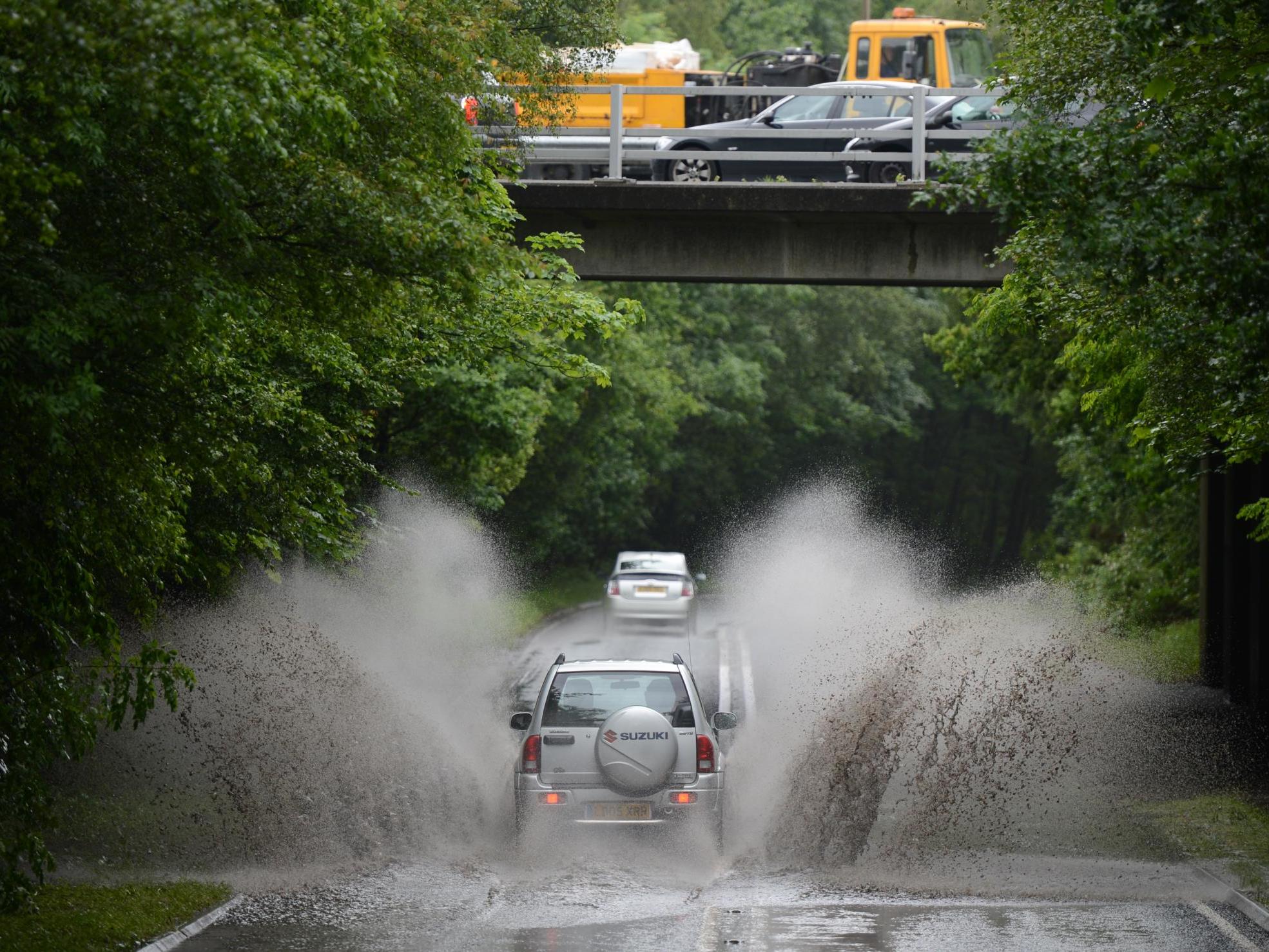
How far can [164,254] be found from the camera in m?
8.63

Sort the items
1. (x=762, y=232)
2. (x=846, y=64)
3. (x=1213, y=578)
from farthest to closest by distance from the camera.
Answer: (x=846, y=64) → (x=1213, y=578) → (x=762, y=232)

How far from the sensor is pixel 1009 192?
345 inches

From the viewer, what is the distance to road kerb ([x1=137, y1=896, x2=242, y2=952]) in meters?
9.69

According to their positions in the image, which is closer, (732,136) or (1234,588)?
(732,136)

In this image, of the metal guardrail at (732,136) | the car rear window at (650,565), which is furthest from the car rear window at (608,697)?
the car rear window at (650,565)

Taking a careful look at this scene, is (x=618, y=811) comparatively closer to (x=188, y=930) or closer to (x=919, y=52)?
(x=188, y=930)

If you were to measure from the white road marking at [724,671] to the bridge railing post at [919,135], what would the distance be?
773 centimetres

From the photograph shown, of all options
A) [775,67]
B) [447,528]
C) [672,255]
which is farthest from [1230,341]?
[775,67]

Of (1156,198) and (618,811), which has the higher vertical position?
(1156,198)

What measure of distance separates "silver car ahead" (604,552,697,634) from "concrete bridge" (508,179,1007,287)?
1340 cm

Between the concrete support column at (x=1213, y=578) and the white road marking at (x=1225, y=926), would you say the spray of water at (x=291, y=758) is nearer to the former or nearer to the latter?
the white road marking at (x=1225, y=926)

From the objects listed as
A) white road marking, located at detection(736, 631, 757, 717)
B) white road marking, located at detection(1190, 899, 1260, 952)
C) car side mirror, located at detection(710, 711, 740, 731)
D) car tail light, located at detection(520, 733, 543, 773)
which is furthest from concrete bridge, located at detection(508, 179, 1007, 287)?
white road marking, located at detection(1190, 899, 1260, 952)

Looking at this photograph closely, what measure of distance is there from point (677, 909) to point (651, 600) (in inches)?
850

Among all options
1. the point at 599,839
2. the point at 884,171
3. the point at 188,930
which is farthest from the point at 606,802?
the point at 884,171
